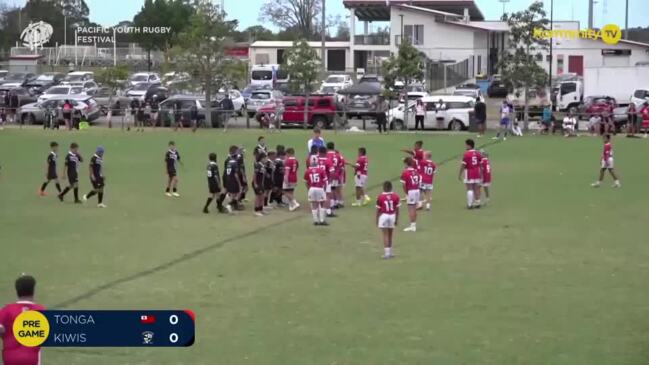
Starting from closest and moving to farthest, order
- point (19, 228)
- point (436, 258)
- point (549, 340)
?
point (549, 340), point (436, 258), point (19, 228)

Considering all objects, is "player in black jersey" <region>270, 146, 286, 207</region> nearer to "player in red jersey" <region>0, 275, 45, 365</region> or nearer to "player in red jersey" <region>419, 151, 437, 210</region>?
"player in red jersey" <region>419, 151, 437, 210</region>

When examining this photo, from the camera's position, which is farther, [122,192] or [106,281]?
[122,192]

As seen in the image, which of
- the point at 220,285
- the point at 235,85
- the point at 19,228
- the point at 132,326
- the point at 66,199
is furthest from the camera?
the point at 235,85

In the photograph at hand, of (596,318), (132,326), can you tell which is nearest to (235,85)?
(596,318)

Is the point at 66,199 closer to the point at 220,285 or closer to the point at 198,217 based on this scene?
the point at 198,217

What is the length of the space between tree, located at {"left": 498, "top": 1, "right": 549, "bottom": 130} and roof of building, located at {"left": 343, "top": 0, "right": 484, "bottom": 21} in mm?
28292

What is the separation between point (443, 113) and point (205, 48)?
13.2 metres

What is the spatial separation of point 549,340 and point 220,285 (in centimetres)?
576

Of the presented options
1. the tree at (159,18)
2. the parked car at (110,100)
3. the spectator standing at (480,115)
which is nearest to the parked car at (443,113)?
the spectator standing at (480,115)

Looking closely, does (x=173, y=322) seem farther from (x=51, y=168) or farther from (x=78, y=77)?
(x=78, y=77)

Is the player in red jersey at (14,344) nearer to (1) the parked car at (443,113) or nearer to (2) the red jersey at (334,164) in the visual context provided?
(2) the red jersey at (334,164)

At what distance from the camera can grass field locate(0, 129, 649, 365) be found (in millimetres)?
13391

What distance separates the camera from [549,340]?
44.9 ft

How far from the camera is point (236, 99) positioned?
58.7m
